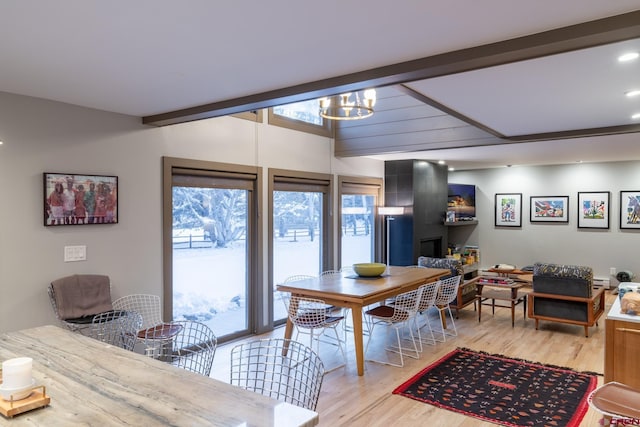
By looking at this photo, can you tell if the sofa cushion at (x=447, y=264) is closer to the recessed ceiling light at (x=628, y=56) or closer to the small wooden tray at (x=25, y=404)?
the recessed ceiling light at (x=628, y=56)

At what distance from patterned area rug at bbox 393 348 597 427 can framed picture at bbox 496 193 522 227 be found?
5.49m

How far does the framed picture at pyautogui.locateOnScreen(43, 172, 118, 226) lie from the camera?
365cm

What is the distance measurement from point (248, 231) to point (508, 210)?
21.2 feet

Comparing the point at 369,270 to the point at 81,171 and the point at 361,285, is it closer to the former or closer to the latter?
the point at 361,285

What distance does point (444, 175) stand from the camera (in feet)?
28.0

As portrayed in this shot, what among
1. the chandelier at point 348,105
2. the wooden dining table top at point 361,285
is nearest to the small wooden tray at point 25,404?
the chandelier at point 348,105

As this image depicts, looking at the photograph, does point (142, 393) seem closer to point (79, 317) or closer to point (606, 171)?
point (79, 317)

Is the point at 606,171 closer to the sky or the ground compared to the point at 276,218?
closer to the sky

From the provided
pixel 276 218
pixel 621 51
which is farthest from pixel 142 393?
pixel 276 218

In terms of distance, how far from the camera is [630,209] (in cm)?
835

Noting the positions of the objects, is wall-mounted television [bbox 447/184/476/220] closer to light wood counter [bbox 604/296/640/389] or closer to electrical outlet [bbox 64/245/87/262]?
light wood counter [bbox 604/296/640/389]

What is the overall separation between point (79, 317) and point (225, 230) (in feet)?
6.70

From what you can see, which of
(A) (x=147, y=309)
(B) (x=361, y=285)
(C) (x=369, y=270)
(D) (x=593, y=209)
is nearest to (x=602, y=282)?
(D) (x=593, y=209)

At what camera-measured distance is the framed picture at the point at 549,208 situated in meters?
8.98
